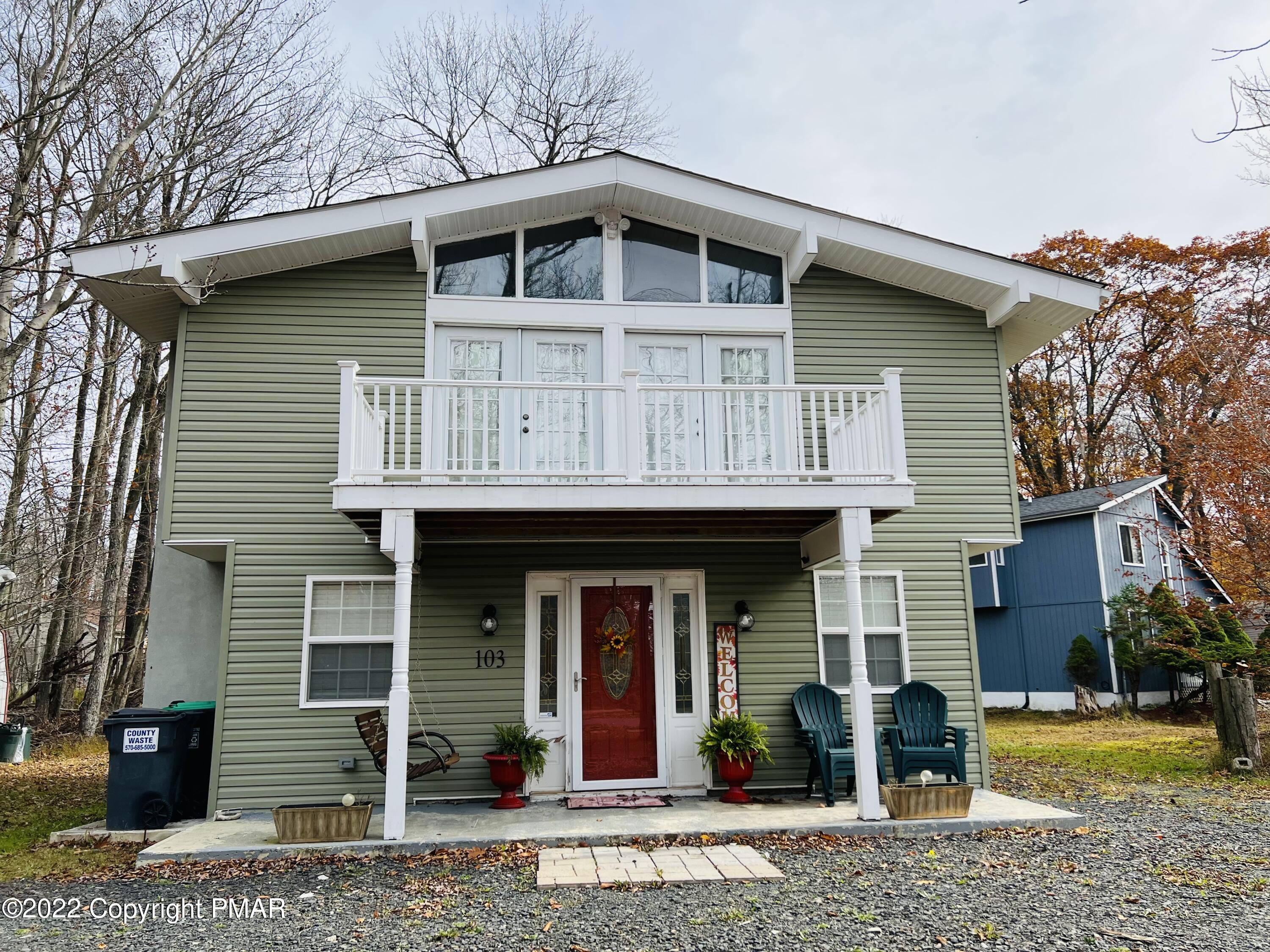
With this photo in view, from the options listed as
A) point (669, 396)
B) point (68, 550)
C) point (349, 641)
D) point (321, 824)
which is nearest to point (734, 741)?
point (669, 396)

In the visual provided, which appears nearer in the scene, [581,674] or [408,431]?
[408,431]

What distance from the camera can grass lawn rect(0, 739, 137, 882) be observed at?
→ 245 inches

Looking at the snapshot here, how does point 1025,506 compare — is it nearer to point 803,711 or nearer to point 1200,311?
point 1200,311

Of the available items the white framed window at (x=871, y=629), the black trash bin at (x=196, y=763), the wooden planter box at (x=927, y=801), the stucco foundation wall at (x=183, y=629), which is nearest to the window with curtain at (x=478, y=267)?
the stucco foundation wall at (x=183, y=629)

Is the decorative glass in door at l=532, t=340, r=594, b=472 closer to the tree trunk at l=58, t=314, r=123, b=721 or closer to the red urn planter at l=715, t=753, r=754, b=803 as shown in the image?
the red urn planter at l=715, t=753, r=754, b=803

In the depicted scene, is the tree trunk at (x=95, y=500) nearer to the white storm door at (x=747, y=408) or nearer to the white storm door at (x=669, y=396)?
the white storm door at (x=669, y=396)

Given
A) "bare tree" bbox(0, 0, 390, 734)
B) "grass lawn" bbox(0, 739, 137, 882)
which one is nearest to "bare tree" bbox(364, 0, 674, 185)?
"bare tree" bbox(0, 0, 390, 734)

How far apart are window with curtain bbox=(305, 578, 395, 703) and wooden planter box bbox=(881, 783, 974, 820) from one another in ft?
14.5

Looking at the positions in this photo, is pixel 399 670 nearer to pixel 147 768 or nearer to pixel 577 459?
pixel 577 459

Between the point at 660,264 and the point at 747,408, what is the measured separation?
1733mm

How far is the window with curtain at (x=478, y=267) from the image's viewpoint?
8539mm

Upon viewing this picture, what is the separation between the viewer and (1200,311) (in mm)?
21109

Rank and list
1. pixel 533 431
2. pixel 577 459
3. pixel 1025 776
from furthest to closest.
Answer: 1. pixel 1025 776
2. pixel 577 459
3. pixel 533 431

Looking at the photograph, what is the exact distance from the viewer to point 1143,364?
71.4 ft
